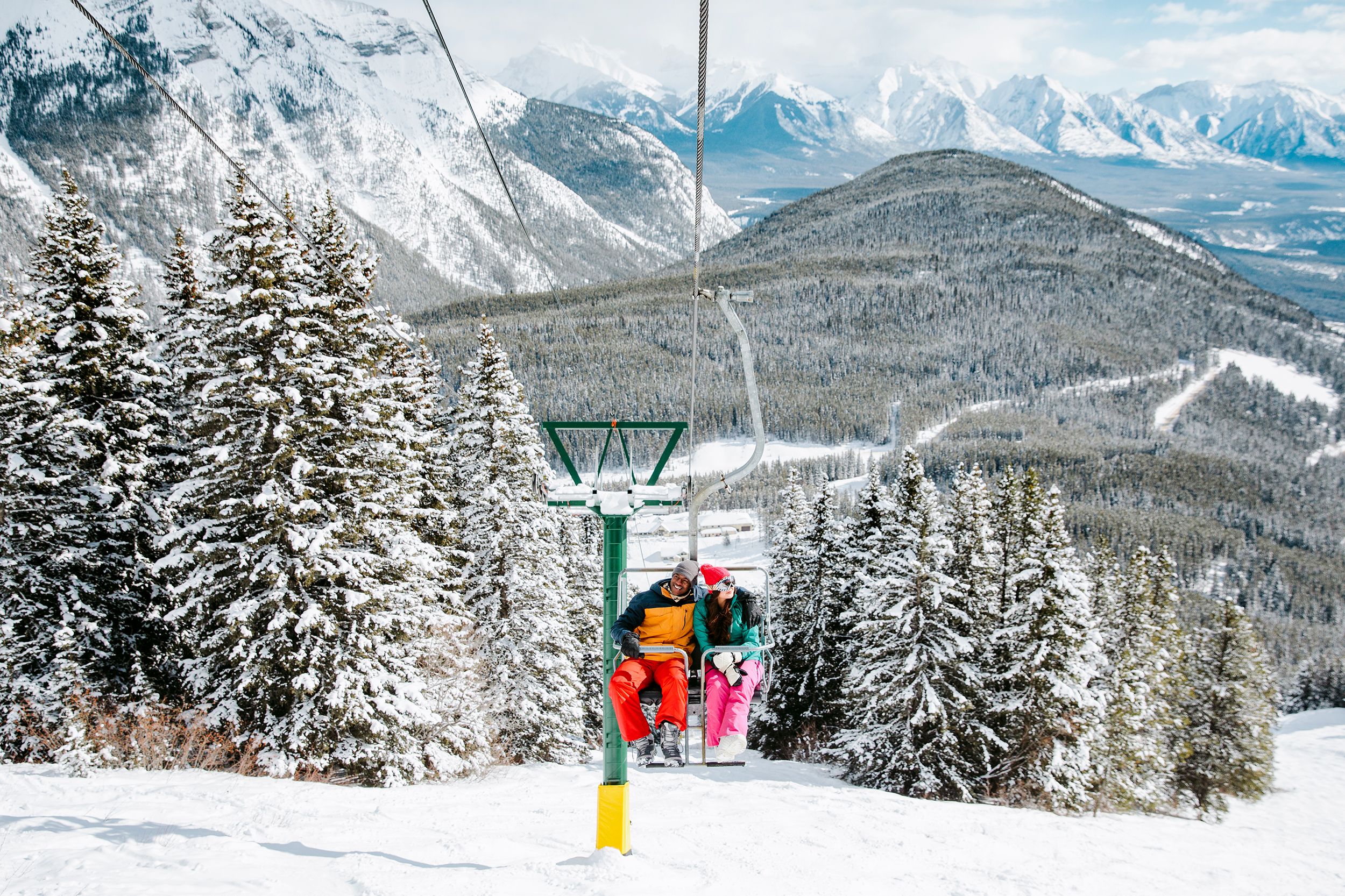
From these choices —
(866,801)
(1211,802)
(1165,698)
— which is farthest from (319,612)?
(1211,802)

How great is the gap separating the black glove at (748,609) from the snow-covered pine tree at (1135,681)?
17.4 metres

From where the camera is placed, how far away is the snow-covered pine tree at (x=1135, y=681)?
77.8 feet

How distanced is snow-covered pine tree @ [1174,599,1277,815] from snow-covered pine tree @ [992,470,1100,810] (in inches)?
690

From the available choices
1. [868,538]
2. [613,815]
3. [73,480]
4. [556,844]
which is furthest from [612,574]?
[868,538]

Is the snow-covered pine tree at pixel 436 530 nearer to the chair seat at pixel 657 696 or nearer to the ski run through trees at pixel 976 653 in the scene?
the chair seat at pixel 657 696

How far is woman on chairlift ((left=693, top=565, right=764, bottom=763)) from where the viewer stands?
837 cm

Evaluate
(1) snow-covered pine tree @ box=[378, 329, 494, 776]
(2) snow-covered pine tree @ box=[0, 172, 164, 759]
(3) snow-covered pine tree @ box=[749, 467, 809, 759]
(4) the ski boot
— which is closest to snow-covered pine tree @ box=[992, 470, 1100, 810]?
(3) snow-covered pine tree @ box=[749, 467, 809, 759]

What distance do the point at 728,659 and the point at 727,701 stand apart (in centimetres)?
54

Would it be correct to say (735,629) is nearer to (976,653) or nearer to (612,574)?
(612,574)

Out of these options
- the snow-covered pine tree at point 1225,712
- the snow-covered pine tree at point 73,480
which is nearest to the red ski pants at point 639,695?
the snow-covered pine tree at point 73,480

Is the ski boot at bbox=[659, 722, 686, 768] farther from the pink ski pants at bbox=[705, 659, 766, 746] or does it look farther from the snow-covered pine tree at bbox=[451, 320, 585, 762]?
the snow-covered pine tree at bbox=[451, 320, 585, 762]

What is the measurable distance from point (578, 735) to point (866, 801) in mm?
12001

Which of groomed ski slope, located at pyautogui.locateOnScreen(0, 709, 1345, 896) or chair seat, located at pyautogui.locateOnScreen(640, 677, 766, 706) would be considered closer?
groomed ski slope, located at pyautogui.locateOnScreen(0, 709, 1345, 896)

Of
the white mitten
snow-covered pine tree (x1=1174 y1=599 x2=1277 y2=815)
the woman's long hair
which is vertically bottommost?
snow-covered pine tree (x1=1174 y1=599 x2=1277 y2=815)
